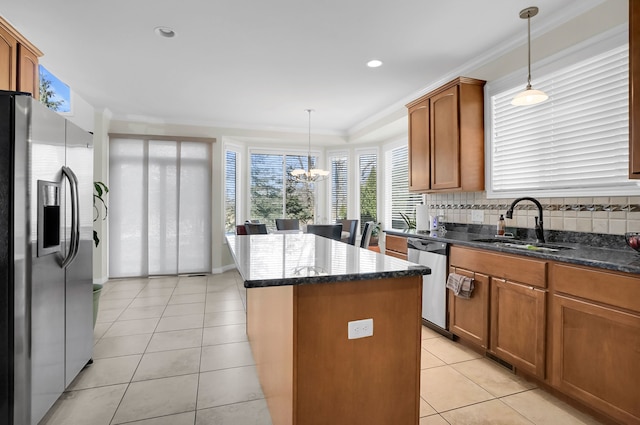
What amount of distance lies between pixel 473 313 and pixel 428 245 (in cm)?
73

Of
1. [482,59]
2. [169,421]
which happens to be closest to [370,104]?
[482,59]

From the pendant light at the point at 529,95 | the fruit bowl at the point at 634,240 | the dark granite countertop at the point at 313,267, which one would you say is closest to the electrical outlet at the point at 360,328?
the dark granite countertop at the point at 313,267

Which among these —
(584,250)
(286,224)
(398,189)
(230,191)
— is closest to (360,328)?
(584,250)

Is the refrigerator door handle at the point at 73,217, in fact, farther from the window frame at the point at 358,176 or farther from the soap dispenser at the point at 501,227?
the window frame at the point at 358,176

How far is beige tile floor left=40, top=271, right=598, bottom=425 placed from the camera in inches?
76.2

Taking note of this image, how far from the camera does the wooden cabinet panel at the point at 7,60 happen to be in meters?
2.33

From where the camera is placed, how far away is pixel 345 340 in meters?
1.41

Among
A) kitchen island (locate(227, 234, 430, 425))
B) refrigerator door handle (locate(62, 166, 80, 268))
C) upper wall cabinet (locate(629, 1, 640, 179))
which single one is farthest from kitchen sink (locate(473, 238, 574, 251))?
refrigerator door handle (locate(62, 166, 80, 268))

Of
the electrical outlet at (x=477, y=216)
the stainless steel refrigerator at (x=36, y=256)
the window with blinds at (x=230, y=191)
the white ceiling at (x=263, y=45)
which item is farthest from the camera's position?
the window with blinds at (x=230, y=191)

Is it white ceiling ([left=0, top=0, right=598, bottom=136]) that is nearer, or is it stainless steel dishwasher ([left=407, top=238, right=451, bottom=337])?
white ceiling ([left=0, top=0, right=598, bottom=136])

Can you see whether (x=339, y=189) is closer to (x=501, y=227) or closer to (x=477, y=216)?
(x=477, y=216)

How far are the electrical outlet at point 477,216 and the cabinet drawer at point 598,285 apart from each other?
134 cm

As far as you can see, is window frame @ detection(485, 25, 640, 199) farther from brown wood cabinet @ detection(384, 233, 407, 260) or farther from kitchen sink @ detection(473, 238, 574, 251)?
brown wood cabinet @ detection(384, 233, 407, 260)

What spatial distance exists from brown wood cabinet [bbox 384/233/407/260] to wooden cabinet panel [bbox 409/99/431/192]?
0.63 m
